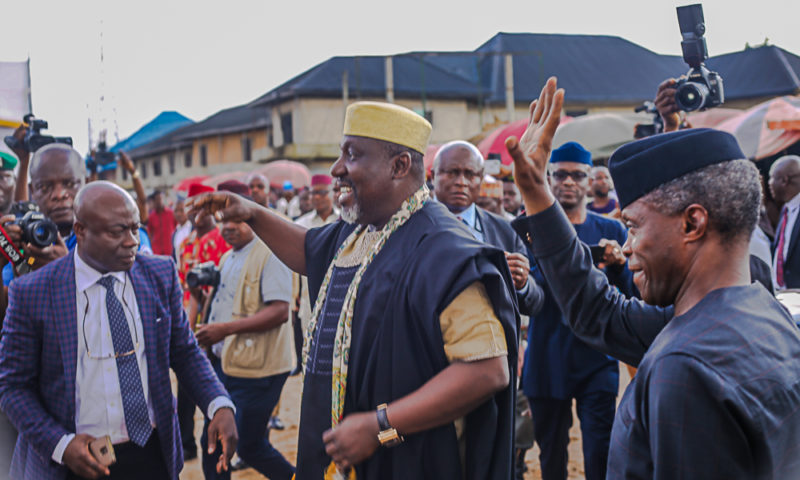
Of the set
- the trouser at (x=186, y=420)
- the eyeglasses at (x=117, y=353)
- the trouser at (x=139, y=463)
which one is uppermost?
the eyeglasses at (x=117, y=353)

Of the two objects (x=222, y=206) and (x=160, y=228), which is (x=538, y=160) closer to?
(x=222, y=206)

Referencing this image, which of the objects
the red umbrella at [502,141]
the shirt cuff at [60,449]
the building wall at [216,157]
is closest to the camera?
the shirt cuff at [60,449]

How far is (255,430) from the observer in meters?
4.25

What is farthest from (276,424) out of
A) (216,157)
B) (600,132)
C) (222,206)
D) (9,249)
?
(216,157)

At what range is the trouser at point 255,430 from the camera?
420 centimetres

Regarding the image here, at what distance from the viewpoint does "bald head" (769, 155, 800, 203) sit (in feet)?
22.6

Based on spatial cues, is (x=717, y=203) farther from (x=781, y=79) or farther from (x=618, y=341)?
(x=781, y=79)

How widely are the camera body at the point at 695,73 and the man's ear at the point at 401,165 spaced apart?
78.1 inches

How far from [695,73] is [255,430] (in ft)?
11.1

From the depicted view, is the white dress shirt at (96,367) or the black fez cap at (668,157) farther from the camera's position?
the white dress shirt at (96,367)

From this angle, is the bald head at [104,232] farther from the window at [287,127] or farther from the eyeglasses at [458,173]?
the window at [287,127]

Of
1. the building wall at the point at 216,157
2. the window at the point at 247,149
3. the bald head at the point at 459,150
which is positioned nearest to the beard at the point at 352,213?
the bald head at the point at 459,150

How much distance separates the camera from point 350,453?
209 cm

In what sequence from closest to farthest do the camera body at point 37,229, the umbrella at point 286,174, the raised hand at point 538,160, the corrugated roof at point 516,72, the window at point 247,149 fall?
the raised hand at point 538,160
the camera body at point 37,229
the umbrella at point 286,174
the corrugated roof at point 516,72
the window at point 247,149
